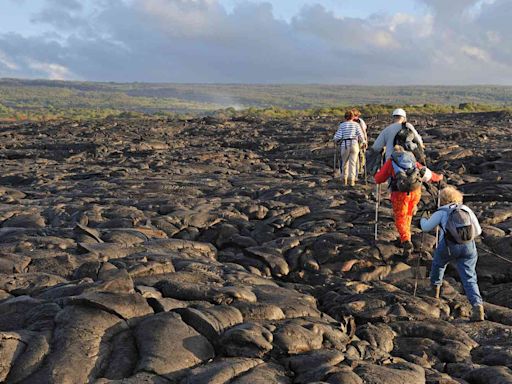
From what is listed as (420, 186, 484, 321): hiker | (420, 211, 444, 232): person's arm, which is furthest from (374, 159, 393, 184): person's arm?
(420, 211, 444, 232): person's arm

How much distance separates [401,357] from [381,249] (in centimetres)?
476

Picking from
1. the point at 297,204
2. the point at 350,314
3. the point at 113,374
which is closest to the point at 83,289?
the point at 113,374

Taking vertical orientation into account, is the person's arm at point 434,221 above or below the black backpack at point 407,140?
below

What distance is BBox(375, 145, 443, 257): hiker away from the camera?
492 inches

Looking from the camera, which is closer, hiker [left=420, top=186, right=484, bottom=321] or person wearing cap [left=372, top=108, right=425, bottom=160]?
hiker [left=420, top=186, right=484, bottom=321]

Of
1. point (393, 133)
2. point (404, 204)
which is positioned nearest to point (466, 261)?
point (404, 204)

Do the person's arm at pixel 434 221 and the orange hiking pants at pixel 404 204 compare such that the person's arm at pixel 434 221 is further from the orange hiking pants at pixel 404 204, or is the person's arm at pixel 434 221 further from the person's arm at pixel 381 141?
the person's arm at pixel 381 141

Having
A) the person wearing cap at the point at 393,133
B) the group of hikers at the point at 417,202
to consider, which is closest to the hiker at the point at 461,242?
the group of hikers at the point at 417,202

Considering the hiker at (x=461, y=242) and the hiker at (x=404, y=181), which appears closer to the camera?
the hiker at (x=461, y=242)

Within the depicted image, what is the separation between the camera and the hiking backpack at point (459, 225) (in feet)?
32.7

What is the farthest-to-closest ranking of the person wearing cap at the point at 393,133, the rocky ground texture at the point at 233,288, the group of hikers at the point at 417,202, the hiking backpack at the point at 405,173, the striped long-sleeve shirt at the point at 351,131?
the striped long-sleeve shirt at the point at 351,131 < the person wearing cap at the point at 393,133 < the hiking backpack at the point at 405,173 < the group of hikers at the point at 417,202 < the rocky ground texture at the point at 233,288

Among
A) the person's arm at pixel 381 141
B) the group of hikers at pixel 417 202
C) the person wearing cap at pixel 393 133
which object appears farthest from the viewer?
the person's arm at pixel 381 141

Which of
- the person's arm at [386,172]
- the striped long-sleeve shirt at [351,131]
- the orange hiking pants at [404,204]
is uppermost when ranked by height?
the striped long-sleeve shirt at [351,131]

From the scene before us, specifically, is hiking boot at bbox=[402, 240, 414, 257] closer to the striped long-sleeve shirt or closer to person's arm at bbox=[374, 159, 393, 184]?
person's arm at bbox=[374, 159, 393, 184]
